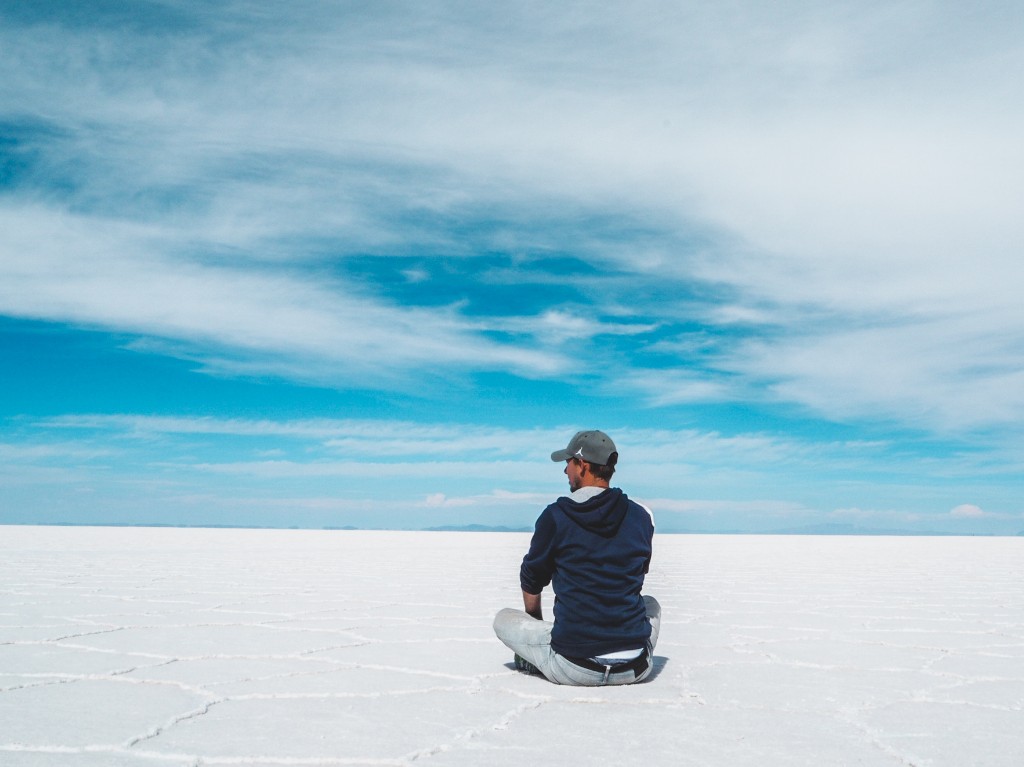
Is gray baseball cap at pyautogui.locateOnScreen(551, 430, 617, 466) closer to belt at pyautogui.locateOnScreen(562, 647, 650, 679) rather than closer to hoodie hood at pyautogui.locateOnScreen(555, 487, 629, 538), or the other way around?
hoodie hood at pyautogui.locateOnScreen(555, 487, 629, 538)

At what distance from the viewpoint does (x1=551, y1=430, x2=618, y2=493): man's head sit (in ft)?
7.78

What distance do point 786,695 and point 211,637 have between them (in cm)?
222

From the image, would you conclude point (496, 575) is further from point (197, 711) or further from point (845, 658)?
point (197, 711)

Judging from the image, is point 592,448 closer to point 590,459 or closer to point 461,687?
point 590,459

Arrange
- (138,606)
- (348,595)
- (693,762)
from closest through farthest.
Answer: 1. (693,762)
2. (138,606)
3. (348,595)

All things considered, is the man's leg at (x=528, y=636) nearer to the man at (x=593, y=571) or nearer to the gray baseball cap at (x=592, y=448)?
the man at (x=593, y=571)

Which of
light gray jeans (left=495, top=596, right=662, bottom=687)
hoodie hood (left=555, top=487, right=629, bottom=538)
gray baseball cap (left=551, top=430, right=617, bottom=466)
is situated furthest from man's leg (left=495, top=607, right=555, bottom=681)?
gray baseball cap (left=551, top=430, right=617, bottom=466)

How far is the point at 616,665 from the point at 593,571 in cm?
28

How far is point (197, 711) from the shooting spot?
2072mm

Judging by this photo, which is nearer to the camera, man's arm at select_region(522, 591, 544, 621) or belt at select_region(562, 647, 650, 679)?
belt at select_region(562, 647, 650, 679)

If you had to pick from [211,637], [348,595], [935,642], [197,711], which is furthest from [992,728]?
[348,595]

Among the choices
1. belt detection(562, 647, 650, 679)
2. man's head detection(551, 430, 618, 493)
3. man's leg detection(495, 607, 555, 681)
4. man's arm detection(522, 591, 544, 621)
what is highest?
man's head detection(551, 430, 618, 493)

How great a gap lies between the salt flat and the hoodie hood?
469mm

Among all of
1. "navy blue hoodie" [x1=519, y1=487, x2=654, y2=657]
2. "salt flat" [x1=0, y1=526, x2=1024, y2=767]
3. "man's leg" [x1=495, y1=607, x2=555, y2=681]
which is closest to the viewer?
"salt flat" [x1=0, y1=526, x2=1024, y2=767]
